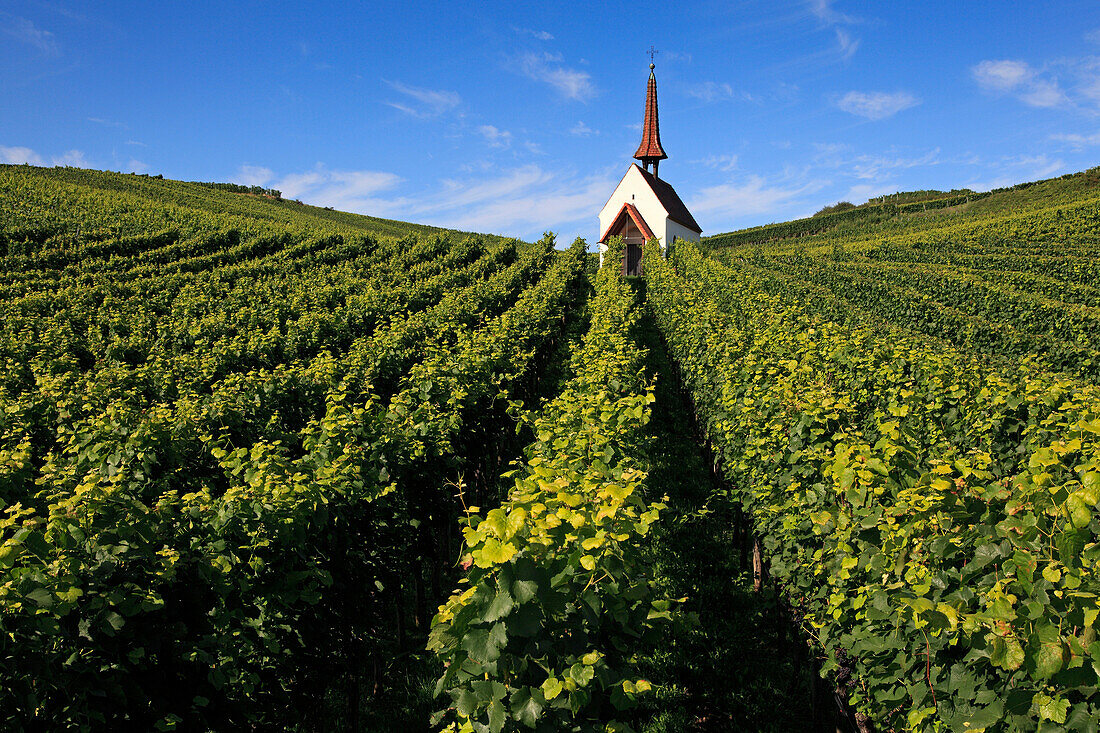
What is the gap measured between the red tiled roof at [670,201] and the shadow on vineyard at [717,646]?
37516 mm

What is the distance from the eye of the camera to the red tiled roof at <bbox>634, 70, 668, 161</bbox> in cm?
5150

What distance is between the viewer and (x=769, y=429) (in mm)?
6062

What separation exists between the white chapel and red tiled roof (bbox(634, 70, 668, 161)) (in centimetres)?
341

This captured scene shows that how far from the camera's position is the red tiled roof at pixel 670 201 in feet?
143

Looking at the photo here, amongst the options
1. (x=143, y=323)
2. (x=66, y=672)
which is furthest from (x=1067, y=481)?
(x=143, y=323)

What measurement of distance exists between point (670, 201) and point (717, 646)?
1771 inches

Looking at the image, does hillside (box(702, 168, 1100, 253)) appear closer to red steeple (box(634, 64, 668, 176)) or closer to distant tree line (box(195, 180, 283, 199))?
red steeple (box(634, 64, 668, 176))

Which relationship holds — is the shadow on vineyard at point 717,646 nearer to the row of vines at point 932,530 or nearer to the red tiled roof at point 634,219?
the row of vines at point 932,530

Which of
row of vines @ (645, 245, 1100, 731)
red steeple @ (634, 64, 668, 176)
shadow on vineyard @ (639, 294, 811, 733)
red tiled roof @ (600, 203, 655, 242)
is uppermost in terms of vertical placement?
red steeple @ (634, 64, 668, 176)

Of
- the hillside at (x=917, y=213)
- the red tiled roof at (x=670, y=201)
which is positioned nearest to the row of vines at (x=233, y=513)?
the red tiled roof at (x=670, y=201)

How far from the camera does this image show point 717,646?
18.4 ft

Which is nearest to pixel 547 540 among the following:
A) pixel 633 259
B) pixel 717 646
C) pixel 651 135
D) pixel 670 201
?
pixel 717 646

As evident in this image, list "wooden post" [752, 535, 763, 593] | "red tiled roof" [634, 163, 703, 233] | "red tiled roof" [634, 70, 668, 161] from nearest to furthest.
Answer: "wooden post" [752, 535, 763, 593]
"red tiled roof" [634, 163, 703, 233]
"red tiled roof" [634, 70, 668, 161]

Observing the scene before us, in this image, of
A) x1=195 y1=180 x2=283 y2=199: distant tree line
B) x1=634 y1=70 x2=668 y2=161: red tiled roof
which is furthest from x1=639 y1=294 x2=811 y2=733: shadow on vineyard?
x1=195 y1=180 x2=283 y2=199: distant tree line
